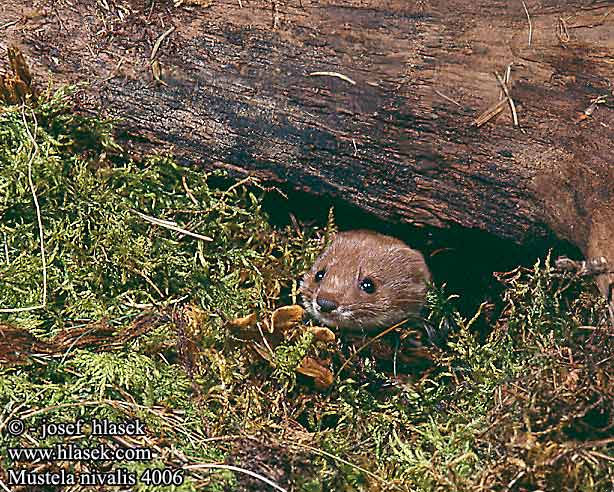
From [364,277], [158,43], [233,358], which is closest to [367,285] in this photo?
[364,277]

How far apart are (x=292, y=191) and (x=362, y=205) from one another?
0.34 meters

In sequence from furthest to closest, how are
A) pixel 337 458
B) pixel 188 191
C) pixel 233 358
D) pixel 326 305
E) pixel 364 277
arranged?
pixel 188 191 < pixel 364 277 < pixel 326 305 < pixel 233 358 < pixel 337 458

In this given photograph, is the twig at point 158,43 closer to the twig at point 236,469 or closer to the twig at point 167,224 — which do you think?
the twig at point 167,224

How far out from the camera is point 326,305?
359 centimetres

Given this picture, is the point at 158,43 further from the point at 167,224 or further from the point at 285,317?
the point at 285,317

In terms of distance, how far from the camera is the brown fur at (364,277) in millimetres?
3680

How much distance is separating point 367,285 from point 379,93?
2.86ft

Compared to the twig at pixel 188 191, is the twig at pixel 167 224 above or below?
below

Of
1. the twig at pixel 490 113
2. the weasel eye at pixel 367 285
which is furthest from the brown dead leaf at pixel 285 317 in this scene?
the twig at pixel 490 113

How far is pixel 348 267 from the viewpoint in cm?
380

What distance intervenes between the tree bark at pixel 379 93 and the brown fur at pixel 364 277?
0.20 metres

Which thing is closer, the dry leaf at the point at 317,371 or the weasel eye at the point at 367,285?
the dry leaf at the point at 317,371

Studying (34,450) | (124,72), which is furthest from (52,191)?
(34,450)

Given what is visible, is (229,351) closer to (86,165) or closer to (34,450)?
(34,450)
